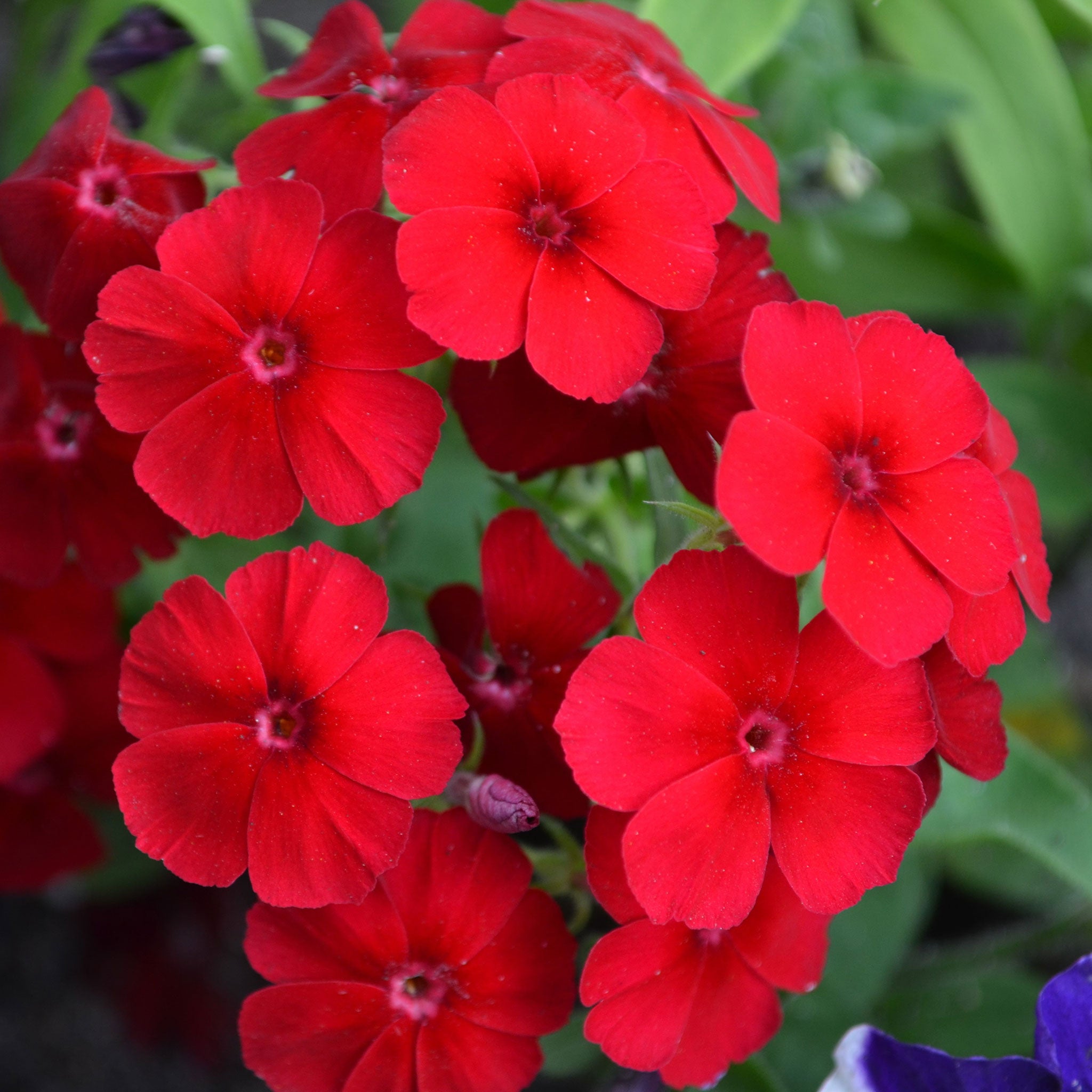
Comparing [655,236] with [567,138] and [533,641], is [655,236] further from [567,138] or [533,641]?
[533,641]

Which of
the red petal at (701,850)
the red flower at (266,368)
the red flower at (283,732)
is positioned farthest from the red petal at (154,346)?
the red petal at (701,850)

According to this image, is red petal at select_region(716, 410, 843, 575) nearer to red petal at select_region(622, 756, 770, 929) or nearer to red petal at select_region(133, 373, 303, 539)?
red petal at select_region(622, 756, 770, 929)

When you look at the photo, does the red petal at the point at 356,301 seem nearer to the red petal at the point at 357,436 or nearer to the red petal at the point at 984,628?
the red petal at the point at 357,436

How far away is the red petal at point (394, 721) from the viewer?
589 mm

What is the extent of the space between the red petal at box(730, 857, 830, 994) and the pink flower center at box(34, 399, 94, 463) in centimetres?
51

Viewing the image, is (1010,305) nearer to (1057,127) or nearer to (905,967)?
(1057,127)

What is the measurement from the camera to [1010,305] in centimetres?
147

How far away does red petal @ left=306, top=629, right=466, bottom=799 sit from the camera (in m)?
0.59

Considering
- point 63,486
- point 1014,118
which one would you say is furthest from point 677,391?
point 1014,118

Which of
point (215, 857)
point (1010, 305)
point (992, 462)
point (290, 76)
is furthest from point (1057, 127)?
point (215, 857)

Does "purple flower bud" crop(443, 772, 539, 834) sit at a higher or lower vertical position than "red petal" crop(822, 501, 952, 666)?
lower

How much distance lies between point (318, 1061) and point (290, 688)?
211mm

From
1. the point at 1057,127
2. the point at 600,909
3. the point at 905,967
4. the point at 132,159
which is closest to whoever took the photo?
the point at 132,159

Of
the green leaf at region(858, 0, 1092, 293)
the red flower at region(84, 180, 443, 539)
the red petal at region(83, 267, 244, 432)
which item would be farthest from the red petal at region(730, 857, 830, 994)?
the green leaf at region(858, 0, 1092, 293)
